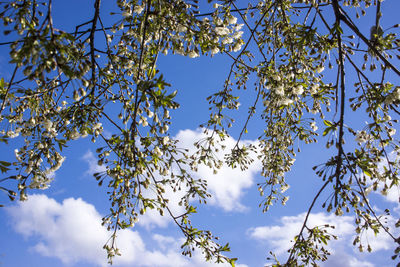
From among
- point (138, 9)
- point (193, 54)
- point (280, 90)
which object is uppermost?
point (138, 9)

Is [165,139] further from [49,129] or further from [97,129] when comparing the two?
[49,129]

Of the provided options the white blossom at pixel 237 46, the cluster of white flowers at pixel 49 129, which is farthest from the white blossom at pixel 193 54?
the cluster of white flowers at pixel 49 129

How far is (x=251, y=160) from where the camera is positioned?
503 cm

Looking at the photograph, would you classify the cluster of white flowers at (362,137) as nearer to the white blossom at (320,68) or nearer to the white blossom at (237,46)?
the white blossom at (320,68)

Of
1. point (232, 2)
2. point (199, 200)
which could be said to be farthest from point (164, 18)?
point (199, 200)

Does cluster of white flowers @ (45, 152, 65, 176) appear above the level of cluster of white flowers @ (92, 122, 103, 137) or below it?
below

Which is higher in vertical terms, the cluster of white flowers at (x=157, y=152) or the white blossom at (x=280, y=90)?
the white blossom at (x=280, y=90)

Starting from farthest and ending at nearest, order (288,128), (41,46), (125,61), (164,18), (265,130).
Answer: (265,130)
(288,128)
(125,61)
(164,18)
(41,46)

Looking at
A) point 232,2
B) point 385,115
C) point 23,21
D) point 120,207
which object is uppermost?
point 232,2

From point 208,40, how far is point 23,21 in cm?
173

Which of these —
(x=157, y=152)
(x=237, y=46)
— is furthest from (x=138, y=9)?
(x=157, y=152)

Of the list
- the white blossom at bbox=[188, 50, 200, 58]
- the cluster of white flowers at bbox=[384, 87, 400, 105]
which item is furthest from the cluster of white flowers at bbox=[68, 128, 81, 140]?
the cluster of white flowers at bbox=[384, 87, 400, 105]

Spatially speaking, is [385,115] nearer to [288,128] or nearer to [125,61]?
[288,128]

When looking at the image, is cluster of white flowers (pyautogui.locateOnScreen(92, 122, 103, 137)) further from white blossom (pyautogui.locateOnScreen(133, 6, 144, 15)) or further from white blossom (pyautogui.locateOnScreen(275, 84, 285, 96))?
white blossom (pyautogui.locateOnScreen(275, 84, 285, 96))
